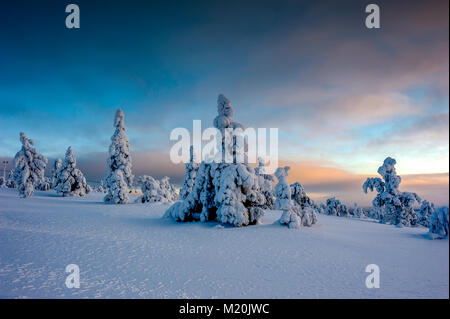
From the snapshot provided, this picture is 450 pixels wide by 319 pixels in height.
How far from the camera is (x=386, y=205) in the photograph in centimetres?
2642

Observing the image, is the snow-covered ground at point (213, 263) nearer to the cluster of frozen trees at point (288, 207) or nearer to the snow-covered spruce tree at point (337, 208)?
the cluster of frozen trees at point (288, 207)

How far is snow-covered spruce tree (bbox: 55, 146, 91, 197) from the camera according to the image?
37.4 m

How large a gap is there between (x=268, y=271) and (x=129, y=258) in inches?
261

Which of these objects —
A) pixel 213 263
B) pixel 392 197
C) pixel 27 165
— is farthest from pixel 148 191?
pixel 392 197

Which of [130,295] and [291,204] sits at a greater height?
[291,204]

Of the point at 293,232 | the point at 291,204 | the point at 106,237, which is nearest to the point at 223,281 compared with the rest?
the point at 293,232

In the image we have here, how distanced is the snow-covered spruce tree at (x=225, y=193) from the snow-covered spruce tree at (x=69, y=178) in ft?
94.4

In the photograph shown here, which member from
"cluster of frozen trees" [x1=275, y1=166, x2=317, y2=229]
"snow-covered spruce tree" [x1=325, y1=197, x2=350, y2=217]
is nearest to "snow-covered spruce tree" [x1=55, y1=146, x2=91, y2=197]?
"cluster of frozen trees" [x1=275, y1=166, x2=317, y2=229]

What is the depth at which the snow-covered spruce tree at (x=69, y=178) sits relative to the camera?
123 feet

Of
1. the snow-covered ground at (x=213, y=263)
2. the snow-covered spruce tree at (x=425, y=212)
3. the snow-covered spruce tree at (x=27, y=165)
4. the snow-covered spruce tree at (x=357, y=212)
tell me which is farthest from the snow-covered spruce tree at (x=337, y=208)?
the snow-covered spruce tree at (x=27, y=165)

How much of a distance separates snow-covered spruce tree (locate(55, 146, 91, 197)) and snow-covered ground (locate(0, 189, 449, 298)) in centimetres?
2530

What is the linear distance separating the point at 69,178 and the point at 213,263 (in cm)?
3974

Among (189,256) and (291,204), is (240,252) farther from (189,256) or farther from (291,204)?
(291,204)

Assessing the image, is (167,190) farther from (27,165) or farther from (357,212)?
(357,212)
